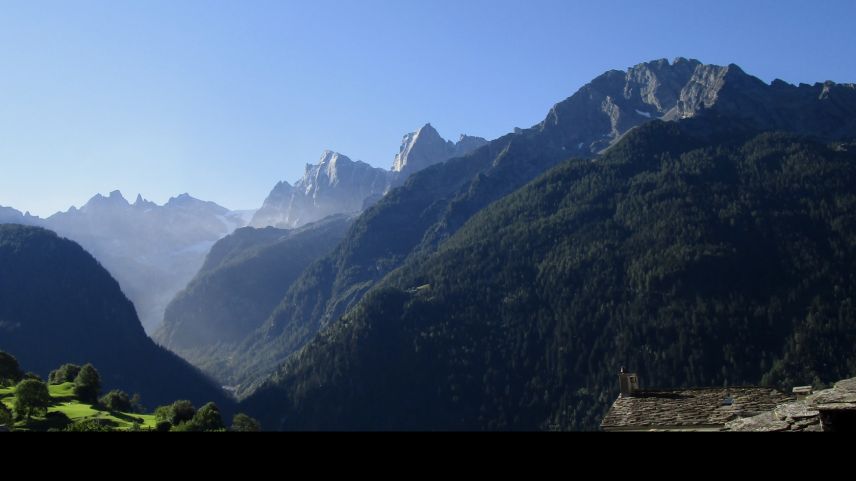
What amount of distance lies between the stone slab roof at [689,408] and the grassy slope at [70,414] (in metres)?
65.1

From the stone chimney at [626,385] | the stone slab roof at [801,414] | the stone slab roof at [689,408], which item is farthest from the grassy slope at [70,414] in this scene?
the stone slab roof at [801,414]

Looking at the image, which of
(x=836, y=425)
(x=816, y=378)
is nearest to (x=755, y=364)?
(x=816, y=378)

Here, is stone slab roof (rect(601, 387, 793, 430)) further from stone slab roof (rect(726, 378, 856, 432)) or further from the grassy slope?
the grassy slope

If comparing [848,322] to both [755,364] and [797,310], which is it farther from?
[755,364]

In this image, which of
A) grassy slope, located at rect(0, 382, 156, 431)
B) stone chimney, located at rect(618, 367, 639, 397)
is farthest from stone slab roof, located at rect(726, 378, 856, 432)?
grassy slope, located at rect(0, 382, 156, 431)

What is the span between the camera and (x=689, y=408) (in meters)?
33.4

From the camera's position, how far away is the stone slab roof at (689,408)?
3138 cm

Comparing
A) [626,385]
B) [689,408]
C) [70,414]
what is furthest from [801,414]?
[70,414]

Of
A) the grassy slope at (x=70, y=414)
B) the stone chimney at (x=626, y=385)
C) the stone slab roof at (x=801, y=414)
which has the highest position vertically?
the stone slab roof at (x=801, y=414)

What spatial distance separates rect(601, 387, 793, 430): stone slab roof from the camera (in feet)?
103

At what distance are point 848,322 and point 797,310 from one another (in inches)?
573

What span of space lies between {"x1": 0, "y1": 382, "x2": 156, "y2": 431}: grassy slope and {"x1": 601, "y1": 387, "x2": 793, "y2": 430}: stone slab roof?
213ft

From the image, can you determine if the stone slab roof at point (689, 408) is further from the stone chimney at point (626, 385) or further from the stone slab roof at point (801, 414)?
the stone slab roof at point (801, 414)
